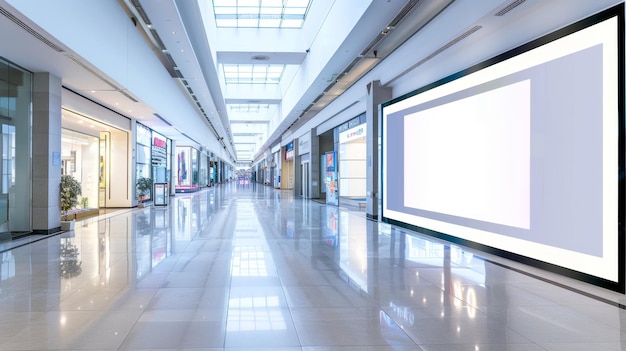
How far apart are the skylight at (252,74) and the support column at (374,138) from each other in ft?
25.1

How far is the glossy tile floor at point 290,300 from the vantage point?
297cm

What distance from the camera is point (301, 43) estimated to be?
12977mm

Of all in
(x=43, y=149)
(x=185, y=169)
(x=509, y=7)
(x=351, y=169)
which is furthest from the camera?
(x=185, y=169)

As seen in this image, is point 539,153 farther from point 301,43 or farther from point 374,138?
point 301,43

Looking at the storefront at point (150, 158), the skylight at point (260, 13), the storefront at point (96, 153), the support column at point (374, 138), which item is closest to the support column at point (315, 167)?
the storefront at point (150, 158)

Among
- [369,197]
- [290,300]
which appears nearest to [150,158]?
[369,197]

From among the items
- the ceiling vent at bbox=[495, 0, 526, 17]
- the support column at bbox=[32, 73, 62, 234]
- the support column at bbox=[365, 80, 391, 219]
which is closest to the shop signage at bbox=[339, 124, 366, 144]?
the support column at bbox=[365, 80, 391, 219]

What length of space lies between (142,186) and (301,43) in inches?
341

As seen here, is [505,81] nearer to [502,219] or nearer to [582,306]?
[502,219]

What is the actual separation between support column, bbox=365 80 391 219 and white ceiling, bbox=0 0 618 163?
1.73 ft

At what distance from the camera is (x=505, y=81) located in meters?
6.04

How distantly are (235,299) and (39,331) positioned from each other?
161 cm

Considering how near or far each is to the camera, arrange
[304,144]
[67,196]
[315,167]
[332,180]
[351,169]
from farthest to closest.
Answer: [304,144] < [315,167] < [332,180] < [351,169] < [67,196]

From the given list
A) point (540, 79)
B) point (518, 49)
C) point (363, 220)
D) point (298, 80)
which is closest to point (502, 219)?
point (540, 79)
